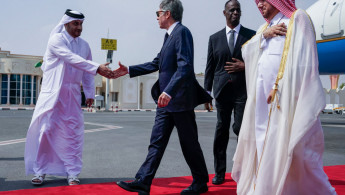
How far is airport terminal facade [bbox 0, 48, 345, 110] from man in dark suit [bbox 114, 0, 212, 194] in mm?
40386

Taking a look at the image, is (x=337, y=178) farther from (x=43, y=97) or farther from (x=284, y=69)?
(x=43, y=97)

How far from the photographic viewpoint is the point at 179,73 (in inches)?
130

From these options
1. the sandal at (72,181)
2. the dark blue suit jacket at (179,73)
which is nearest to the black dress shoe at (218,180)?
the dark blue suit jacket at (179,73)

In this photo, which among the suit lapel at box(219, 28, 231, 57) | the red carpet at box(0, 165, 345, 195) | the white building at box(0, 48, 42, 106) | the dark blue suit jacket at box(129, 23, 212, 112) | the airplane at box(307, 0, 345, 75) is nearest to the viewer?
the dark blue suit jacket at box(129, 23, 212, 112)

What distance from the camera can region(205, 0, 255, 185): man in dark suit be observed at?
408 cm

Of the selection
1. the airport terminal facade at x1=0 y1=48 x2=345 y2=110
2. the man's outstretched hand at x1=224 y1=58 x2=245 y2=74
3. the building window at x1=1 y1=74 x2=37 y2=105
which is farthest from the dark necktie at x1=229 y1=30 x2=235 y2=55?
the building window at x1=1 y1=74 x2=37 y2=105

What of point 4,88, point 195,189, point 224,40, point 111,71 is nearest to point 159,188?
point 195,189

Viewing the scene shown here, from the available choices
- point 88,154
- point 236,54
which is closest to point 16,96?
point 88,154

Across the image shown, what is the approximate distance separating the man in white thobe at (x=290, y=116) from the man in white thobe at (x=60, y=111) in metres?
1.98

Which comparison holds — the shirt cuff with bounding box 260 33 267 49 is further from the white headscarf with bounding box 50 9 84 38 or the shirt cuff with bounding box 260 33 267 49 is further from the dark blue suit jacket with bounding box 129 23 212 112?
the white headscarf with bounding box 50 9 84 38

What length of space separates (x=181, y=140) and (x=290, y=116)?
3.74ft

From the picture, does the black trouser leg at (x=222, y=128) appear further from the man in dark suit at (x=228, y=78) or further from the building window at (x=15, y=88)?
the building window at (x=15, y=88)

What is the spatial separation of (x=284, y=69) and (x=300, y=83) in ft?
0.53

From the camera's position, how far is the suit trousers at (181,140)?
3.41 m
